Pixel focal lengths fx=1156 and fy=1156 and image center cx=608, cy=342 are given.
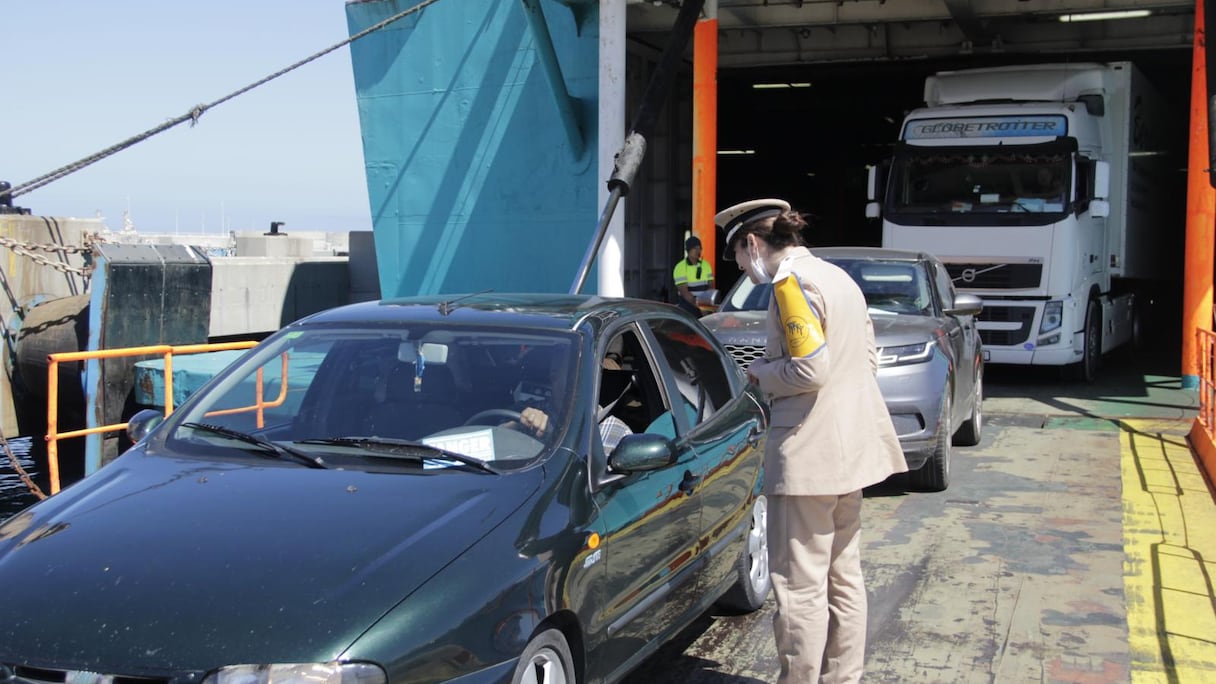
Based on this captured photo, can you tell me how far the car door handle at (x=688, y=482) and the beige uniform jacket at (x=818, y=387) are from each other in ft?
1.53

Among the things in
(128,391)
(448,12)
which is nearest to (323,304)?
(448,12)

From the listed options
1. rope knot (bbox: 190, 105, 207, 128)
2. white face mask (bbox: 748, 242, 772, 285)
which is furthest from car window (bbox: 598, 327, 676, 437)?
rope knot (bbox: 190, 105, 207, 128)

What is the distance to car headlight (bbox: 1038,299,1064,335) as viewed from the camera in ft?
47.4

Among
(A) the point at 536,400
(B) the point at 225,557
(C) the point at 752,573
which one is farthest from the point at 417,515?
(C) the point at 752,573

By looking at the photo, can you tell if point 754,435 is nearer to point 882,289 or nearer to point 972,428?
point 882,289

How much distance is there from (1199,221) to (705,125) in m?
6.62

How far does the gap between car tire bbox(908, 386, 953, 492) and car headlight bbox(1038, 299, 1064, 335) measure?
633 cm

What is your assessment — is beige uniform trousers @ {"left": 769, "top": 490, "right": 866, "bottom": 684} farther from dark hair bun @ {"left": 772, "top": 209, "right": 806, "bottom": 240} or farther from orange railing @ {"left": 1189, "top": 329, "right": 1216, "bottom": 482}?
orange railing @ {"left": 1189, "top": 329, "right": 1216, "bottom": 482}

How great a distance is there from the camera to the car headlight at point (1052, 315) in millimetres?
14453

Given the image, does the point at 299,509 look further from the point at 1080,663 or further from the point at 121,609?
the point at 1080,663

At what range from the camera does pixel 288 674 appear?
113 inches

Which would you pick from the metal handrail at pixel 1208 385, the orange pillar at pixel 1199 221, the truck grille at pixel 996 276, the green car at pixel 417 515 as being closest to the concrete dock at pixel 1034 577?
the metal handrail at pixel 1208 385

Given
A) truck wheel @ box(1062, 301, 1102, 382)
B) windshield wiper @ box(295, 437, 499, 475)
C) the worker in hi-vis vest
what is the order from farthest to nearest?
1. truck wheel @ box(1062, 301, 1102, 382)
2. the worker in hi-vis vest
3. windshield wiper @ box(295, 437, 499, 475)

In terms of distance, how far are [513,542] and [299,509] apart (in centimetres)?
69
